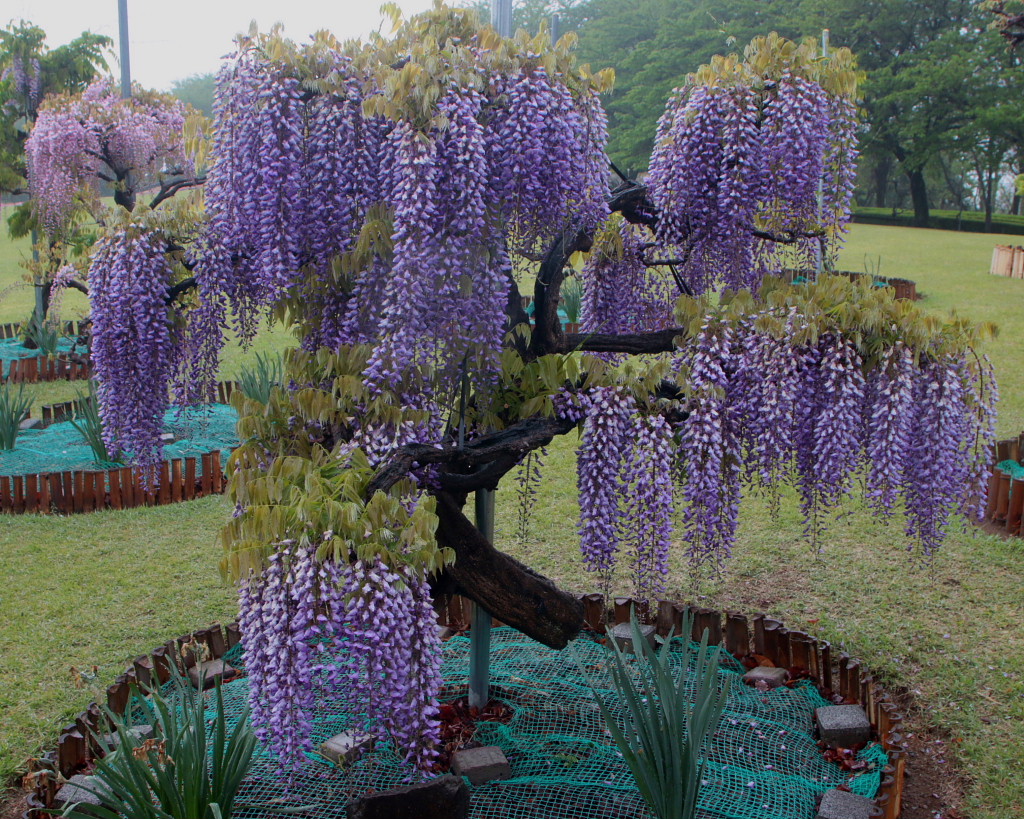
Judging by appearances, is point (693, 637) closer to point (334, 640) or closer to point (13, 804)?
point (334, 640)

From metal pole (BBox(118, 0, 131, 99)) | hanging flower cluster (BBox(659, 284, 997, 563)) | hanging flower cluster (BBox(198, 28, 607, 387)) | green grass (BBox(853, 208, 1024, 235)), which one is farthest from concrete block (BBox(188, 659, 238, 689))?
green grass (BBox(853, 208, 1024, 235))

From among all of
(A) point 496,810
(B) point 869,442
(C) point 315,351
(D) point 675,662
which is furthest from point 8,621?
(B) point 869,442

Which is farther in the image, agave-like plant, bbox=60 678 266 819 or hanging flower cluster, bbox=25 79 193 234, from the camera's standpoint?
hanging flower cluster, bbox=25 79 193 234

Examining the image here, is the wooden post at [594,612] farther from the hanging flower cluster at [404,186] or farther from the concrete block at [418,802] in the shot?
the hanging flower cluster at [404,186]

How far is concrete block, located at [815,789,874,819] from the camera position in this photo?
369 centimetres

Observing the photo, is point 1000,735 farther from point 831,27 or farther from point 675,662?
point 831,27

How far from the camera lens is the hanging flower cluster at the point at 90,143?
10094mm

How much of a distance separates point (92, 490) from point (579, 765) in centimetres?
558

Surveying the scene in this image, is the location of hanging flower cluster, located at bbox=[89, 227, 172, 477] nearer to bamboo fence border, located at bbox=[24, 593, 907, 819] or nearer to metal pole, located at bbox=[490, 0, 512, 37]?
bamboo fence border, located at bbox=[24, 593, 907, 819]

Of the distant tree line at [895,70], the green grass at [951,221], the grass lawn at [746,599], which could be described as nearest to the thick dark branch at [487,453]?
the grass lawn at [746,599]

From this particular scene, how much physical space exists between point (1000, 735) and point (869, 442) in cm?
175

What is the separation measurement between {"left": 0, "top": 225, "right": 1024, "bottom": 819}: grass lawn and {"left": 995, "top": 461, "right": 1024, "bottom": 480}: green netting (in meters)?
1.22

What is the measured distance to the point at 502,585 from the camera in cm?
Result: 396

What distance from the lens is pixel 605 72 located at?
3.67m
